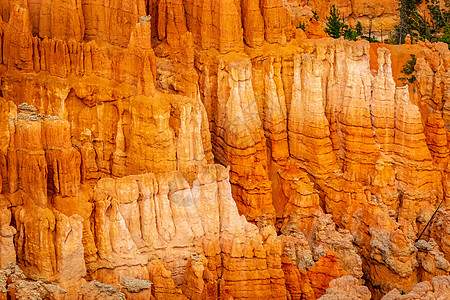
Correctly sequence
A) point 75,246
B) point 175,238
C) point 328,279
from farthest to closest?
point 328,279 < point 175,238 < point 75,246

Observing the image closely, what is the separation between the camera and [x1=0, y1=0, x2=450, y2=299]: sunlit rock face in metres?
42.4

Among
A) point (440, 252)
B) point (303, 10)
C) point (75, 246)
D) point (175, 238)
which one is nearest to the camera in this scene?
point (75, 246)

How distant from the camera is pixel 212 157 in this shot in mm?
49750

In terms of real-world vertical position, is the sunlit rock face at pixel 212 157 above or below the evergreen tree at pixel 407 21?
below

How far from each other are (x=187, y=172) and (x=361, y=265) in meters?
8.34

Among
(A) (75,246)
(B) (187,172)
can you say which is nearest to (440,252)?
(B) (187,172)

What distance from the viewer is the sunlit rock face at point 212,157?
139ft

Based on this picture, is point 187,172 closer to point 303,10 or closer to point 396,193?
point 396,193

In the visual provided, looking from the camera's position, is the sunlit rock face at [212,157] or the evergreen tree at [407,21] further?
the evergreen tree at [407,21]

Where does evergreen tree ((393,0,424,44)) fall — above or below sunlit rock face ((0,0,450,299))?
above

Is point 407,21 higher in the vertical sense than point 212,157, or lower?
higher

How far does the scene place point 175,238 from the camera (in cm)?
4578

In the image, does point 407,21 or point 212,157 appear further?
point 407,21

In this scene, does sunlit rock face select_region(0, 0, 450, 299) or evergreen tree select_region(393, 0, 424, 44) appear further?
evergreen tree select_region(393, 0, 424, 44)
